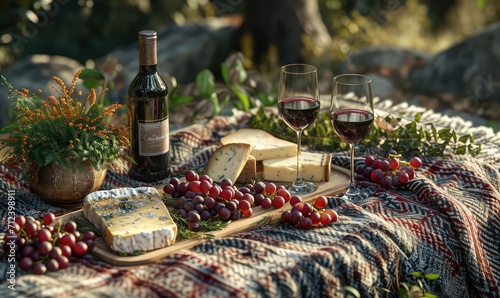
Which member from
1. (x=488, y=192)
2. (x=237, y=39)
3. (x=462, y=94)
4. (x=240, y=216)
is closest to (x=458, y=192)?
(x=488, y=192)

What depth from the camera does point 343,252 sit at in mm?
2326

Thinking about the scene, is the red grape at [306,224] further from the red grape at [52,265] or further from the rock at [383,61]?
the rock at [383,61]

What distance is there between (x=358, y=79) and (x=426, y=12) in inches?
288

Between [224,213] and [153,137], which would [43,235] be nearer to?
[224,213]

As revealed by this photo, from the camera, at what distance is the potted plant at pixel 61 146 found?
8.41 feet

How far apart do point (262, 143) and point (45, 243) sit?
1173 mm

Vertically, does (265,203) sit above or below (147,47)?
below

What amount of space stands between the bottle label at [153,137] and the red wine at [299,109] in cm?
47

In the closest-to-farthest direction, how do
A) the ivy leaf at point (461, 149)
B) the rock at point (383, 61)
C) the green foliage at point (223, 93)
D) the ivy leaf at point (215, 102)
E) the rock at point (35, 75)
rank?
1. the ivy leaf at point (461, 149)
2. the ivy leaf at point (215, 102)
3. the green foliage at point (223, 93)
4. the rock at point (35, 75)
5. the rock at point (383, 61)

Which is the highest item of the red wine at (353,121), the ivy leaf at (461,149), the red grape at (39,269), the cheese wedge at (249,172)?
the red wine at (353,121)

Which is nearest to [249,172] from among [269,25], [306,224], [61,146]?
[306,224]

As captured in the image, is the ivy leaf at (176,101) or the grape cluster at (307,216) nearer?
the grape cluster at (307,216)

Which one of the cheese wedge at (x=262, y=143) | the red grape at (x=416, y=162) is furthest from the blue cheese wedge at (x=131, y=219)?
the red grape at (x=416, y=162)

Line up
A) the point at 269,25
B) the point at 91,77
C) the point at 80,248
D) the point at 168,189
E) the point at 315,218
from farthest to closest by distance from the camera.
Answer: the point at 269,25 → the point at 91,77 → the point at 168,189 → the point at 315,218 → the point at 80,248
